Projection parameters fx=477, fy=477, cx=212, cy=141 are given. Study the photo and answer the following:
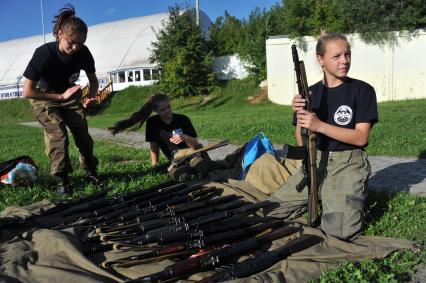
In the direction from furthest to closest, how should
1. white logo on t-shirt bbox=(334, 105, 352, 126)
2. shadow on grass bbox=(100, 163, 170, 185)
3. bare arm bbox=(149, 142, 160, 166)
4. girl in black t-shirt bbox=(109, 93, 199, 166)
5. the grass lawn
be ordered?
1. bare arm bbox=(149, 142, 160, 166)
2. shadow on grass bbox=(100, 163, 170, 185)
3. girl in black t-shirt bbox=(109, 93, 199, 166)
4. white logo on t-shirt bbox=(334, 105, 352, 126)
5. the grass lawn

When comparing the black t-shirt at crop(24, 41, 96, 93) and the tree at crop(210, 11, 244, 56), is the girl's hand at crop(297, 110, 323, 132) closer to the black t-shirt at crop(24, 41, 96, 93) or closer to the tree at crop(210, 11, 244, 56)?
the black t-shirt at crop(24, 41, 96, 93)

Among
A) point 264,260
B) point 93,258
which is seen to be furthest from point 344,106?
point 93,258

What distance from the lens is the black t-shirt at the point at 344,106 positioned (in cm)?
421

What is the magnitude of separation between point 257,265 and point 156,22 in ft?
163

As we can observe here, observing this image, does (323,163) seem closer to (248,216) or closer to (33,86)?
(248,216)

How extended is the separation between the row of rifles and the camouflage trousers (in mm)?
291

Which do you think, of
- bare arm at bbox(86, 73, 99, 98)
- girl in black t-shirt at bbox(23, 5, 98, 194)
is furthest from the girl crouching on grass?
girl in black t-shirt at bbox(23, 5, 98, 194)

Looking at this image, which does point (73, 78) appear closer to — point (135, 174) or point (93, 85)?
point (93, 85)

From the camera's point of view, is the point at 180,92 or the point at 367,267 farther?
the point at 180,92

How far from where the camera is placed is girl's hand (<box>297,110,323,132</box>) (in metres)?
4.01

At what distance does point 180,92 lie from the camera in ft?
118

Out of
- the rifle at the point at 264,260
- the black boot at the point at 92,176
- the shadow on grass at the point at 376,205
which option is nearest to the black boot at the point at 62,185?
the black boot at the point at 92,176

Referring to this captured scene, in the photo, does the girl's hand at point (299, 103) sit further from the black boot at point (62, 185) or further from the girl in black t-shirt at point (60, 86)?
the black boot at point (62, 185)

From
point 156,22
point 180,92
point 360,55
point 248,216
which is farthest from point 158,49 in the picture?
point 248,216
